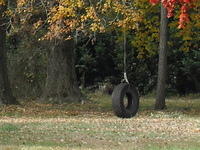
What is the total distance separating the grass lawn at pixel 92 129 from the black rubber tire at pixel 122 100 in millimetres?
320

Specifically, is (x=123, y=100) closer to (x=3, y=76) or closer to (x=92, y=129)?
(x=92, y=129)

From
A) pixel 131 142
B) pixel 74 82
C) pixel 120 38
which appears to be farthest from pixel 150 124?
pixel 120 38

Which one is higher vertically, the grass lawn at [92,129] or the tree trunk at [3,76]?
the tree trunk at [3,76]

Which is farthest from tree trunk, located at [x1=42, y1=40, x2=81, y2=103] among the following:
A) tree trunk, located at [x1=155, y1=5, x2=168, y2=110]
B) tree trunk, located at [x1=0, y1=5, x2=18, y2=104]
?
tree trunk, located at [x1=155, y1=5, x2=168, y2=110]

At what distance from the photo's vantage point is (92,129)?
16172 mm

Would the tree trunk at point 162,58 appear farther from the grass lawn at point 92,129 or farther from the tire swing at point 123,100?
the tire swing at point 123,100

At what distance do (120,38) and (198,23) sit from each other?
6742 mm

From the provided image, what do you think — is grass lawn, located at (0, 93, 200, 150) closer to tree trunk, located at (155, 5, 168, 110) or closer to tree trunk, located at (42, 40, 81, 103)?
tree trunk, located at (155, 5, 168, 110)

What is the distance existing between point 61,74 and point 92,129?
1024cm

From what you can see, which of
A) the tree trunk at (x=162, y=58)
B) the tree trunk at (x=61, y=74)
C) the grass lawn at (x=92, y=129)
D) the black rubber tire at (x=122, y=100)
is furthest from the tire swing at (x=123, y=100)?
the tree trunk at (x=61, y=74)

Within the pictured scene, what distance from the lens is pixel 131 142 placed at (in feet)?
43.9

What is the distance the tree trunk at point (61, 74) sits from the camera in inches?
1027

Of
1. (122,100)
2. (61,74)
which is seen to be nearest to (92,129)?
(122,100)

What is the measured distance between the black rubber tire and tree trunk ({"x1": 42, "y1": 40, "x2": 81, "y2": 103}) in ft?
17.9
